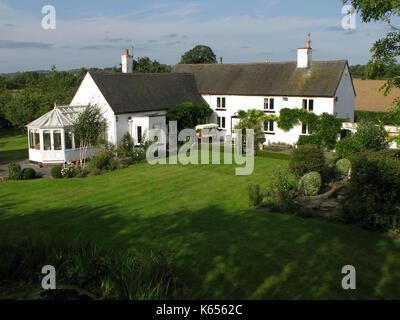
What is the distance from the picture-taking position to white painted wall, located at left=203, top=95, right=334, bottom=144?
106ft

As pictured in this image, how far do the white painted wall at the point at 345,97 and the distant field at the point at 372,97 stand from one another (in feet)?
80.3

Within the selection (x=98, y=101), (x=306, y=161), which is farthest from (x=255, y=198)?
(x=98, y=101)

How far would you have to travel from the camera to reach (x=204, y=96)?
129 ft

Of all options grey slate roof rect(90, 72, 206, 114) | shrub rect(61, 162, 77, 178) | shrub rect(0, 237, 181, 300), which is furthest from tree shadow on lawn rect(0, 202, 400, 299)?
grey slate roof rect(90, 72, 206, 114)

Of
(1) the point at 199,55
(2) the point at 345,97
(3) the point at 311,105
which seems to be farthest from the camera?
(1) the point at 199,55

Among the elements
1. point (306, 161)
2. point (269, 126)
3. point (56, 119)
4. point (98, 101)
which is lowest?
point (306, 161)

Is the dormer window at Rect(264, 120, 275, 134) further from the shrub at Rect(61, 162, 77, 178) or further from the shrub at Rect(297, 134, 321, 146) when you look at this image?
the shrub at Rect(61, 162, 77, 178)

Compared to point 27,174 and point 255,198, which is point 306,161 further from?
point 27,174

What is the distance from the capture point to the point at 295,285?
9438 millimetres

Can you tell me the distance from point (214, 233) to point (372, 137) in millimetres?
15137

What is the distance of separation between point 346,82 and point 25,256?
105 feet
